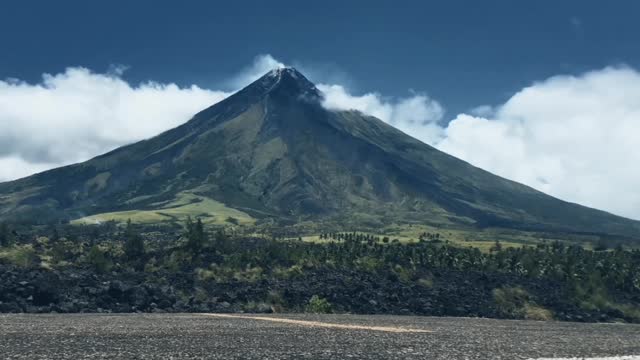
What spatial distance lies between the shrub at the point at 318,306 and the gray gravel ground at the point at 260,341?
20070 mm

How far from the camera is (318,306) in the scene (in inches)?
3829

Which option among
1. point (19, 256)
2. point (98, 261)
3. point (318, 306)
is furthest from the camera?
point (98, 261)

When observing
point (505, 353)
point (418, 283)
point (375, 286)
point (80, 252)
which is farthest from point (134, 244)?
point (505, 353)

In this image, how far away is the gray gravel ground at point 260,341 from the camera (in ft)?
145

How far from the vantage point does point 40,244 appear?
384 feet

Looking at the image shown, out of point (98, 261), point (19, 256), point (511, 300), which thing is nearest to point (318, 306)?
point (98, 261)

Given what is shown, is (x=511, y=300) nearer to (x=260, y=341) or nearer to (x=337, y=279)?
(x=337, y=279)

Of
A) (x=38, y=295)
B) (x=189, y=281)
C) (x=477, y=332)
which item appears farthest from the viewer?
(x=189, y=281)

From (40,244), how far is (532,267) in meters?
Answer: 107

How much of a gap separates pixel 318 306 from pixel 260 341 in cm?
4567

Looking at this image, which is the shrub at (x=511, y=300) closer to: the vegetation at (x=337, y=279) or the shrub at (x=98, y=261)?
the vegetation at (x=337, y=279)

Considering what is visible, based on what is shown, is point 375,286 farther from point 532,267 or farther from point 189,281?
point 532,267

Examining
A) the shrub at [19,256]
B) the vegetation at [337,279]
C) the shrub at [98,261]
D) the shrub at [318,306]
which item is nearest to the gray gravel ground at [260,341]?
the shrub at [318,306]

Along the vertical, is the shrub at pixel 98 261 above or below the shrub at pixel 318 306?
above
